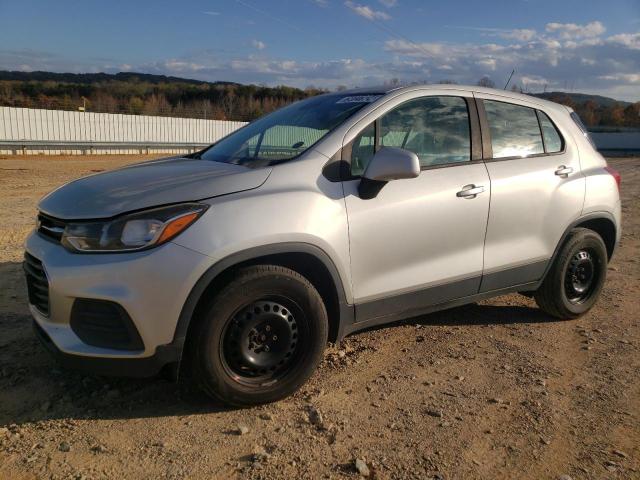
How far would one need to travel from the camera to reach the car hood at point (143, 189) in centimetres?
274

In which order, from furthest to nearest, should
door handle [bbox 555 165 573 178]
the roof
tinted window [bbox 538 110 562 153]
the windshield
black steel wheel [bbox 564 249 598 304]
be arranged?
1. black steel wheel [bbox 564 249 598 304]
2. tinted window [bbox 538 110 562 153]
3. door handle [bbox 555 165 573 178]
4. the roof
5. the windshield

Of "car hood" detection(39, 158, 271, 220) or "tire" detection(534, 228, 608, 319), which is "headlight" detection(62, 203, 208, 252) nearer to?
"car hood" detection(39, 158, 271, 220)

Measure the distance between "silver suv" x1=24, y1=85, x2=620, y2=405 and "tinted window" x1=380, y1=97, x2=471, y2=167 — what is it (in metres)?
0.01

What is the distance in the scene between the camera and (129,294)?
2580mm

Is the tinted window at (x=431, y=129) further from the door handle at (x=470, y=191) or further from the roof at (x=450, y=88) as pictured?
the door handle at (x=470, y=191)

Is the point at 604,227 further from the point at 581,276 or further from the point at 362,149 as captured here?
the point at 362,149

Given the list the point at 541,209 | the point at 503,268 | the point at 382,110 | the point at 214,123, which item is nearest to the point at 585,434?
the point at 503,268

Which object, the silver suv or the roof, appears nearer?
the silver suv

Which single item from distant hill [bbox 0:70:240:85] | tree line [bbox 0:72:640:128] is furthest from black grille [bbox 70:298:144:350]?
distant hill [bbox 0:70:240:85]

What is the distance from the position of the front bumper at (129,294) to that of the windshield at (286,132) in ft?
3.09

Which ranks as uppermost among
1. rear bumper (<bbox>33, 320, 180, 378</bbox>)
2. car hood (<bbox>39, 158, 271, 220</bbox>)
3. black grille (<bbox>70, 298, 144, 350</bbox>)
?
car hood (<bbox>39, 158, 271, 220</bbox>)

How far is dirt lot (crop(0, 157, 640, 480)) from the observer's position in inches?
100.0

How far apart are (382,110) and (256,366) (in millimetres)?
1792

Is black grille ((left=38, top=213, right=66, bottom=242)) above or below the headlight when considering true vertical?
below
